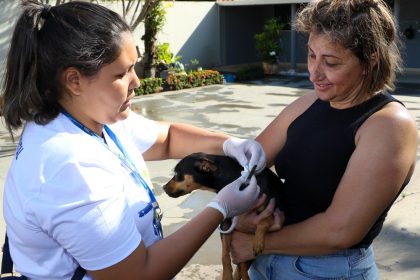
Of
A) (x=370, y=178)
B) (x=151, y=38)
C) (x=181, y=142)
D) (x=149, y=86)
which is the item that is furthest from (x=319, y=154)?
(x=151, y=38)

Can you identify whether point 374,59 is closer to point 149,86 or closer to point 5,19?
point 149,86

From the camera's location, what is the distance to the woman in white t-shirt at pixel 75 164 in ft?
4.41

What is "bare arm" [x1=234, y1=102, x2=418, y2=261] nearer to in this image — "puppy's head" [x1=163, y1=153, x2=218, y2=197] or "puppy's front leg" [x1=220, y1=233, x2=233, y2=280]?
"puppy's front leg" [x1=220, y1=233, x2=233, y2=280]

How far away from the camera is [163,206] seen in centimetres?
526

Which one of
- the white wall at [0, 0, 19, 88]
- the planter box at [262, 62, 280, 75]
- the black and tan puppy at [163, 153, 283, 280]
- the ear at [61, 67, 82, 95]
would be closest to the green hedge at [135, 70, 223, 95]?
the planter box at [262, 62, 280, 75]

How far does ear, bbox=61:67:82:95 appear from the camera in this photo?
1.45 metres

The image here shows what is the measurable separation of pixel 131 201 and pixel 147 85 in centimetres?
1291

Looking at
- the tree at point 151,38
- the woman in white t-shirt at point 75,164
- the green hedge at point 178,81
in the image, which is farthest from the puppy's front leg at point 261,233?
the tree at point 151,38

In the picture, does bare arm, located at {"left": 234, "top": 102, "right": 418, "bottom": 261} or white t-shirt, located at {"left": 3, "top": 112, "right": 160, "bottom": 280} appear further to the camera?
bare arm, located at {"left": 234, "top": 102, "right": 418, "bottom": 261}

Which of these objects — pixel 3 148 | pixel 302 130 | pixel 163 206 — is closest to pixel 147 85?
pixel 3 148

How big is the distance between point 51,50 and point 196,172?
1280 mm

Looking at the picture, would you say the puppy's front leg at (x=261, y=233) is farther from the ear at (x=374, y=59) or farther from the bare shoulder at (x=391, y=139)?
the ear at (x=374, y=59)

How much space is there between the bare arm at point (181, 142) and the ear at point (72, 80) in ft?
2.63

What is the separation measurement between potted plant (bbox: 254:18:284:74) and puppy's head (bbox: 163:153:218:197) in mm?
16136
